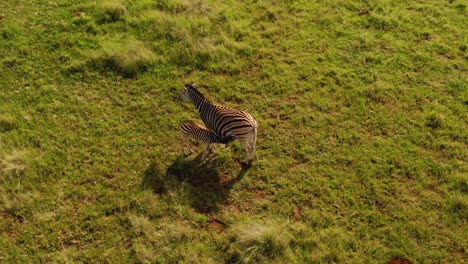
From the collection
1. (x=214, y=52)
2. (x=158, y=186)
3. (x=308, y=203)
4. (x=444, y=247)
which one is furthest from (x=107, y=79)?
(x=444, y=247)

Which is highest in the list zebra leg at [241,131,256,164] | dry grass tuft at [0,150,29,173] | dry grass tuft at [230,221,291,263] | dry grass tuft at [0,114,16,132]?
zebra leg at [241,131,256,164]

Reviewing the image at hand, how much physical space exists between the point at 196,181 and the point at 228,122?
72.7 inches

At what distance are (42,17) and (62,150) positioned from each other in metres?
6.42

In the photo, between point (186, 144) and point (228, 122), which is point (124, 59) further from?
point (228, 122)

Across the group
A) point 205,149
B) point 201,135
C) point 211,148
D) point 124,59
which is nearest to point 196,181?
point 205,149

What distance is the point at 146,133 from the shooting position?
1255 centimetres

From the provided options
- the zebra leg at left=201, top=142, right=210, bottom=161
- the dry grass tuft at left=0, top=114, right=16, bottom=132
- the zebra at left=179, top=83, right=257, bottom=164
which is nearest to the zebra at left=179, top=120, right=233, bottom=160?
the zebra leg at left=201, top=142, right=210, bottom=161

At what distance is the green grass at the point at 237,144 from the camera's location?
406 inches

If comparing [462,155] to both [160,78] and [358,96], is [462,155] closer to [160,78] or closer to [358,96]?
[358,96]

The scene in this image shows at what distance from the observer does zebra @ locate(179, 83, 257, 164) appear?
1119 cm

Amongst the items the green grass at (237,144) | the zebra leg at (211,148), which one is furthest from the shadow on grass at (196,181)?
the zebra leg at (211,148)

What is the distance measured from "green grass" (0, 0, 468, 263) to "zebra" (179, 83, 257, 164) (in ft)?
2.71

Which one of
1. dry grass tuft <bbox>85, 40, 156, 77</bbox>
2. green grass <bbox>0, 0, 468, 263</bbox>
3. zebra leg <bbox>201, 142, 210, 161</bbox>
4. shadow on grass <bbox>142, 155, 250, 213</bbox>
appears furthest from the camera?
dry grass tuft <bbox>85, 40, 156, 77</bbox>

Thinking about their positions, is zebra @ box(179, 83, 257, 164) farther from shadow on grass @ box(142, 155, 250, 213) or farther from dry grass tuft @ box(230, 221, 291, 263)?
dry grass tuft @ box(230, 221, 291, 263)
